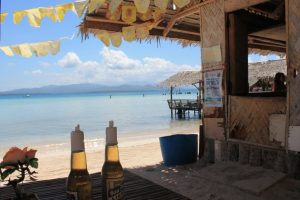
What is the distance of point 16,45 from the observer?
2.55 m

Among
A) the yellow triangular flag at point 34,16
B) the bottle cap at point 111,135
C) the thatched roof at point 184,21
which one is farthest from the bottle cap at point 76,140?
the thatched roof at point 184,21

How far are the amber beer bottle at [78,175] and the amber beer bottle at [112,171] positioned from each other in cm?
7

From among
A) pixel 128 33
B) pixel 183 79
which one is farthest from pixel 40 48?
pixel 183 79

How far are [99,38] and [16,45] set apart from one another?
1.52 metres

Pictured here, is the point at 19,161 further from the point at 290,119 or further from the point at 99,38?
the point at 290,119

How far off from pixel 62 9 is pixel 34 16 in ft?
0.94

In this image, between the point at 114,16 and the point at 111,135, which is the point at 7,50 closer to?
the point at 111,135

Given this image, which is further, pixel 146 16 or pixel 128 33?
pixel 146 16

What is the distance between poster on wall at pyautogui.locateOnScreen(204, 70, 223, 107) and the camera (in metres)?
5.18

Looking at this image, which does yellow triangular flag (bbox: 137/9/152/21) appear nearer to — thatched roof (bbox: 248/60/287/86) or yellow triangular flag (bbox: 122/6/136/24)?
yellow triangular flag (bbox: 122/6/136/24)

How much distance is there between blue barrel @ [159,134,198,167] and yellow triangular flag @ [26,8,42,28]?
3.34 metres

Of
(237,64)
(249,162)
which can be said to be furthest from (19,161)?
(237,64)

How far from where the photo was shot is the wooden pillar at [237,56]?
16.9 ft

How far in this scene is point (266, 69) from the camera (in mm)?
16078
